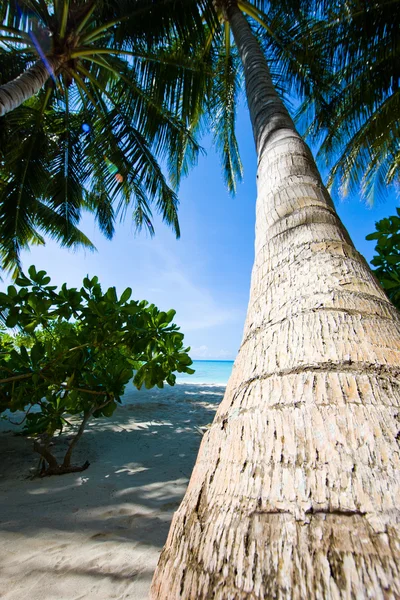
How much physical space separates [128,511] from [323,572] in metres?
1.78

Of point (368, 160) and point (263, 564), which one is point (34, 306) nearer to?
point (263, 564)

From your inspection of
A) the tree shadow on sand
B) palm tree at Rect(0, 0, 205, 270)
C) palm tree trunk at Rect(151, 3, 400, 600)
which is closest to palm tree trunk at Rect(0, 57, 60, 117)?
palm tree at Rect(0, 0, 205, 270)

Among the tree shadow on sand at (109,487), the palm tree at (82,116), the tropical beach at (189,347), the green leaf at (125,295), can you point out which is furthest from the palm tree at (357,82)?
the tree shadow on sand at (109,487)

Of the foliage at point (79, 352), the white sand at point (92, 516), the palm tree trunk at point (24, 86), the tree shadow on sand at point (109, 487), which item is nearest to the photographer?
the white sand at point (92, 516)

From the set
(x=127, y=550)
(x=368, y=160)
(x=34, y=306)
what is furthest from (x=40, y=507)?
(x=368, y=160)

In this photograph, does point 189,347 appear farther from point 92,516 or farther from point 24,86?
point 24,86

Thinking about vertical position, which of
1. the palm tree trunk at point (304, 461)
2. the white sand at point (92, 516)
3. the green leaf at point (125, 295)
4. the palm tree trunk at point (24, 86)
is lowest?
the white sand at point (92, 516)

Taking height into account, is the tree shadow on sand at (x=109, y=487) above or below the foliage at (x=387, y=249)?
below

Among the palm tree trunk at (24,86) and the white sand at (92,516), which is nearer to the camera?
the white sand at (92,516)

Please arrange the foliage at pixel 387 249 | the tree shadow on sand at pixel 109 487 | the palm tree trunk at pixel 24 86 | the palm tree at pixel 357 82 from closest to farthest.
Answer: the tree shadow on sand at pixel 109 487
the foliage at pixel 387 249
the palm tree trunk at pixel 24 86
the palm tree at pixel 357 82

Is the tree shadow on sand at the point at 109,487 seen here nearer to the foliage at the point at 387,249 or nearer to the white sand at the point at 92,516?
the white sand at the point at 92,516

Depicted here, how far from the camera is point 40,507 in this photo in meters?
1.71

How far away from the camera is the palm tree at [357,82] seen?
12.8ft

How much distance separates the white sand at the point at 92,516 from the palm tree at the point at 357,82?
17.6ft
